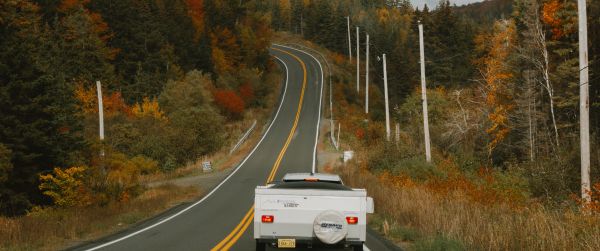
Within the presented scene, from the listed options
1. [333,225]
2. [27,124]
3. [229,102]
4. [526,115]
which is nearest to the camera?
[333,225]

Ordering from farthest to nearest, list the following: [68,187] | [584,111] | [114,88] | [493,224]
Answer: [114,88] < [68,187] < [584,111] < [493,224]

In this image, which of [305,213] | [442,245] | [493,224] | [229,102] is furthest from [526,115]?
[229,102]

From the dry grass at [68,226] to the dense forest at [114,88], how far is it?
4.74m

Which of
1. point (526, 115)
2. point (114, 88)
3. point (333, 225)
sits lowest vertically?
point (333, 225)

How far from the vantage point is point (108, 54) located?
6141cm

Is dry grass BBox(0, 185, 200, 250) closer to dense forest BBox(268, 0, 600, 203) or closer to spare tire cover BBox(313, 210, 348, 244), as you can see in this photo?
spare tire cover BBox(313, 210, 348, 244)

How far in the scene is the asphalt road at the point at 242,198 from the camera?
13.9m

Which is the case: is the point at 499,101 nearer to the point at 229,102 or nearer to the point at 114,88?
the point at 229,102

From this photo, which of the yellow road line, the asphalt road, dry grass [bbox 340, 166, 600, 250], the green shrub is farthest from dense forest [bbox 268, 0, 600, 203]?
the yellow road line

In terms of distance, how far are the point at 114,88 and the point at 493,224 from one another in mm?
53603

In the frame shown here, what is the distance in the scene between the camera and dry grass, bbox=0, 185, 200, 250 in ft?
46.3

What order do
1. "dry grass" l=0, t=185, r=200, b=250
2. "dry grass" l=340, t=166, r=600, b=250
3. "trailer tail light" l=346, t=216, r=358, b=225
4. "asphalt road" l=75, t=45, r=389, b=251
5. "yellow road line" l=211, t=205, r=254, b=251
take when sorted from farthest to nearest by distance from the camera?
"dry grass" l=0, t=185, r=200, b=250
"asphalt road" l=75, t=45, r=389, b=251
"yellow road line" l=211, t=205, r=254, b=251
"trailer tail light" l=346, t=216, r=358, b=225
"dry grass" l=340, t=166, r=600, b=250

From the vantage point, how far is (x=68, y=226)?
16391mm

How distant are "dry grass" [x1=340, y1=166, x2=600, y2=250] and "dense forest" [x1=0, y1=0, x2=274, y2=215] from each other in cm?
1607
